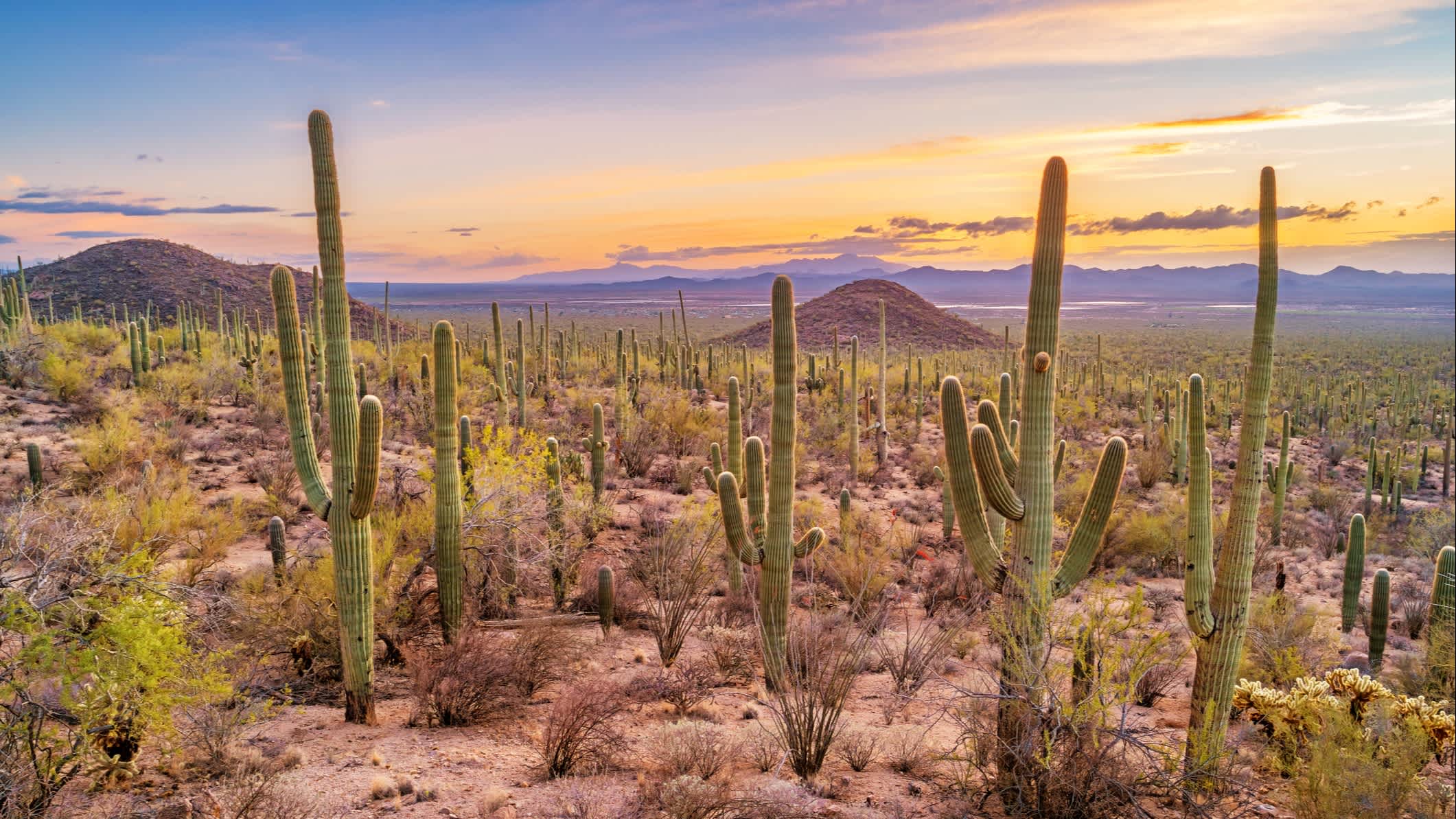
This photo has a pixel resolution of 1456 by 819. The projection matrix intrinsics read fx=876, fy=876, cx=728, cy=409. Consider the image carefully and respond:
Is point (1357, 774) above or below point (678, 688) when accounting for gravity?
above

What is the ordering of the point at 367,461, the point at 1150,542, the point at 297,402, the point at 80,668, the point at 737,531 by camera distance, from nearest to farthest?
the point at 80,668, the point at 367,461, the point at 297,402, the point at 737,531, the point at 1150,542

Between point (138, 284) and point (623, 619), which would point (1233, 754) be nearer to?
point (623, 619)

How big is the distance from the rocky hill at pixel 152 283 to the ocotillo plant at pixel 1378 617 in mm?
55528

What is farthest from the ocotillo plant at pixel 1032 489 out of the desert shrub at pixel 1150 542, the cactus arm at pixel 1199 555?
the desert shrub at pixel 1150 542

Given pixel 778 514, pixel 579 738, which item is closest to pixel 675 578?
pixel 778 514

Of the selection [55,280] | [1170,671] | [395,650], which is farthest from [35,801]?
[55,280]

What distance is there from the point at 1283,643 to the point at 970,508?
248 inches

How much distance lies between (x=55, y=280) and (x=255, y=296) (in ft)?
44.3

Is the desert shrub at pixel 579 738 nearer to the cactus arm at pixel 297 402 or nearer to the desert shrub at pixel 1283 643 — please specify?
the cactus arm at pixel 297 402

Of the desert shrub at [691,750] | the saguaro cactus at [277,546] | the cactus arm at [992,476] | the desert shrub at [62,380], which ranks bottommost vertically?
the desert shrub at [691,750]

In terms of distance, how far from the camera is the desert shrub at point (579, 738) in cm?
738

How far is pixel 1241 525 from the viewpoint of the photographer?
26.1 ft

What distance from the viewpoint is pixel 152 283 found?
2527 inches

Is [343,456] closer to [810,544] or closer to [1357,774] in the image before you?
[810,544]
